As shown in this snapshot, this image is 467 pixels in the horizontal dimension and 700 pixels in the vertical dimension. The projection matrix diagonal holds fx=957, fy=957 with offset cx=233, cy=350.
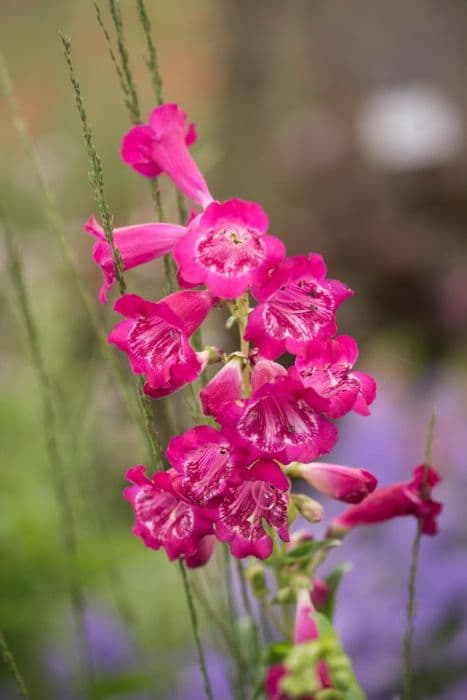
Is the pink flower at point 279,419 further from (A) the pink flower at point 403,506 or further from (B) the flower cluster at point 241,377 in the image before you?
(A) the pink flower at point 403,506

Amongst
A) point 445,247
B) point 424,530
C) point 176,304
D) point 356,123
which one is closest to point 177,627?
point 424,530

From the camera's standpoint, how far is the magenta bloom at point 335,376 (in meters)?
0.52

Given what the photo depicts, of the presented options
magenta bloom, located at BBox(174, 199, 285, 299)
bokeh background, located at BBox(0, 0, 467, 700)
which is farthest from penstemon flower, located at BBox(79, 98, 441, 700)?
bokeh background, located at BBox(0, 0, 467, 700)

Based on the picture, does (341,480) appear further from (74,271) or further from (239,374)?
(74,271)

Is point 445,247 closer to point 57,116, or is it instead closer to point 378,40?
point 378,40

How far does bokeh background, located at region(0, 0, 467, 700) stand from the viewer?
4.62 ft

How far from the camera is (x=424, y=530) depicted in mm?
640

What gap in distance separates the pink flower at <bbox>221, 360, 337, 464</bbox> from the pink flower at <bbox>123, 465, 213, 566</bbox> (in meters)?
0.07

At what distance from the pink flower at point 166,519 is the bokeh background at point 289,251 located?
177 millimetres

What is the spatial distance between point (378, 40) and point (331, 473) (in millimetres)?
3651

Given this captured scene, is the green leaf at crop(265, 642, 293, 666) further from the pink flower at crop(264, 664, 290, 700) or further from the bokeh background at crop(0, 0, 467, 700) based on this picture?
the bokeh background at crop(0, 0, 467, 700)

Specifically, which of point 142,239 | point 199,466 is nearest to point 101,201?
point 142,239

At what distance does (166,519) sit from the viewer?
568 mm

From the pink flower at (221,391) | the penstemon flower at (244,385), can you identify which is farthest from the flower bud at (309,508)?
the pink flower at (221,391)
